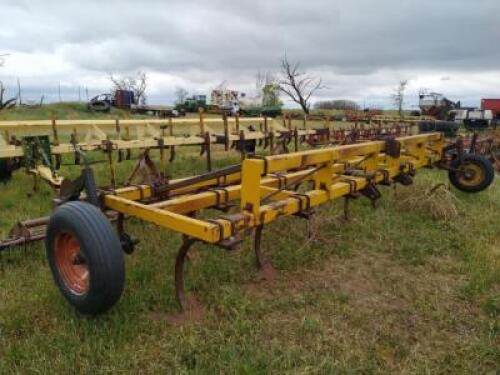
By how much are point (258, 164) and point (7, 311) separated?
199cm

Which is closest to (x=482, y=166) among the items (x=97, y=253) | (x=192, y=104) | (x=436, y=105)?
(x=97, y=253)

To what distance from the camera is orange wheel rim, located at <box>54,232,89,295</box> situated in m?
3.06

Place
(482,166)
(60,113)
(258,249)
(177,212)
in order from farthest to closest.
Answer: (60,113) → (482,166) → (258,249) → (177,212)

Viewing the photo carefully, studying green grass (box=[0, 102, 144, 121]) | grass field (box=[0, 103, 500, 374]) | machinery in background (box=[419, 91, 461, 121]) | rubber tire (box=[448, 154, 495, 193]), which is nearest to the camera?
grass field (box=[0, 103, 500, 374])

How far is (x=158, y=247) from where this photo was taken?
4.23 m

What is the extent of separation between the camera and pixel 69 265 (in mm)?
3133

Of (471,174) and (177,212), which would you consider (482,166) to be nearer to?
(471,174)

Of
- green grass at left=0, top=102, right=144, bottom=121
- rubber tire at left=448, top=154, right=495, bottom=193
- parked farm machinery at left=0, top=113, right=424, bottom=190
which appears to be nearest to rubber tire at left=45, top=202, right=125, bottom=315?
parked farm machinery at left=0, top=113, right=424, bottom=190

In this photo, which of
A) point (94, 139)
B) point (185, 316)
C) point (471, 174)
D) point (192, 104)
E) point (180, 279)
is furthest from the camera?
point (192, 104)

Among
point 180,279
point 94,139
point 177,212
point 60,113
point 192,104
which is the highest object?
point 192,104

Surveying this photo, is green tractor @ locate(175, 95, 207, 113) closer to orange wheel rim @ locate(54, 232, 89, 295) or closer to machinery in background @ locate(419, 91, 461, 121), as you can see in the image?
machinery in background @ locate(419, 91, 461, 121)

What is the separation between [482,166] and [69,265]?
567 centimetres

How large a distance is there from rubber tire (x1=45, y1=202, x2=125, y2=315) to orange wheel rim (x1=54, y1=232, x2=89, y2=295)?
20 cm

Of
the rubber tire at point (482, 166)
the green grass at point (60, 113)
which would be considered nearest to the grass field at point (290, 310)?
the rubber tire at point (482, 166)
